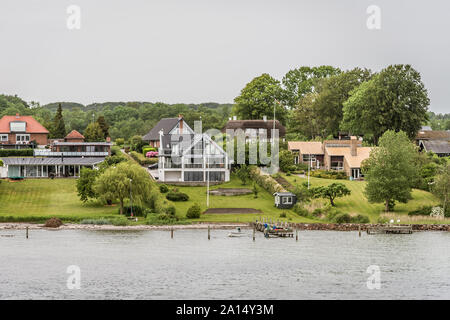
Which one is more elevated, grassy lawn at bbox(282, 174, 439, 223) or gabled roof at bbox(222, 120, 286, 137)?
gabled roof at bbox(222, 120, 286, 137)

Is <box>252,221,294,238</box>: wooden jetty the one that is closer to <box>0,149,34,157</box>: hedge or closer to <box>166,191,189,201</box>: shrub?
<box>166,191,189,201</box>: shrub

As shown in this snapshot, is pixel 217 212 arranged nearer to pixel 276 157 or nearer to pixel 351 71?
pixel 276 157

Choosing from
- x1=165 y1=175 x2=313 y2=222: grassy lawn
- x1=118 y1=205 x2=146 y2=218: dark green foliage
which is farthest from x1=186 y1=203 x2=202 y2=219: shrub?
x1=118 y1=205 x2=146 y2=218: dark green foliage

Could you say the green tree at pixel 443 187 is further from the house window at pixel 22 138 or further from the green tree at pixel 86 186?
the house window at pixel 22 138

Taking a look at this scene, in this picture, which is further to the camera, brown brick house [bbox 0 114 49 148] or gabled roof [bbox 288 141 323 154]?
brown brick house [bbox 0 114 49 148]

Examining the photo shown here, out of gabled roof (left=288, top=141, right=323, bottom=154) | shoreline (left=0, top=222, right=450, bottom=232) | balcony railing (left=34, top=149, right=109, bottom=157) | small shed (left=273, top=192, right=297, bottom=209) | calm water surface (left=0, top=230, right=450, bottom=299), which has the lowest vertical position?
calm water surface (left=0, top=230, right=450, bottom=299)

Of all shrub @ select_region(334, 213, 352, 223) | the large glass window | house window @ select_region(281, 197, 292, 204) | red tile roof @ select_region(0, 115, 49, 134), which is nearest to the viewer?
shrub @ select_region(334, 213, 352, 223)

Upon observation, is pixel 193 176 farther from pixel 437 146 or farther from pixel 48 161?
pixel 437 146

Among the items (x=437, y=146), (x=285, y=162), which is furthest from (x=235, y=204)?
(x=437, y=146)
